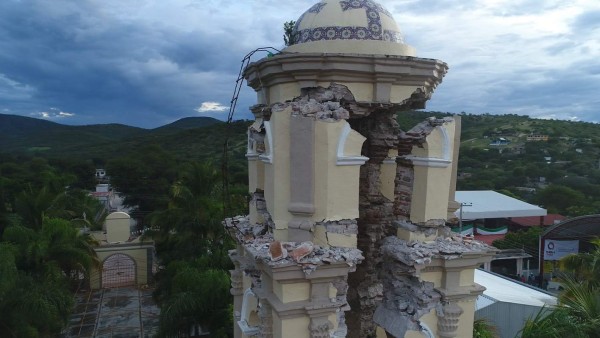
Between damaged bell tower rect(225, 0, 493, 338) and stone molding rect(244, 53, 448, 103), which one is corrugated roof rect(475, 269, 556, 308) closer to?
damaged bell tower rect(225, 0, 493, 338)

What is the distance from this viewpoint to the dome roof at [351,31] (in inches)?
206

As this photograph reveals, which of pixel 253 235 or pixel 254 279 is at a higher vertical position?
pixel 253 235

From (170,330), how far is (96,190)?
140ft

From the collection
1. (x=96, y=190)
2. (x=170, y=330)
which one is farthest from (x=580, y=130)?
(x=170, y=330)

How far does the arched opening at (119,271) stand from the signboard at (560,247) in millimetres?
21791

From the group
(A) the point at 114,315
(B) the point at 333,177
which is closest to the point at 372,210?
(B) the point at 333,177

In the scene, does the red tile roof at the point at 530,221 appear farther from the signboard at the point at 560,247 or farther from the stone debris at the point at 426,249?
the stone debris at the point at 426,249

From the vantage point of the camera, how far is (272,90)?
5.43 m

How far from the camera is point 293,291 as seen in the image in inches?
185

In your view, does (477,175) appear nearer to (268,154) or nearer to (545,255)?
(545,255)

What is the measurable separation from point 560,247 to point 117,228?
2333 cm

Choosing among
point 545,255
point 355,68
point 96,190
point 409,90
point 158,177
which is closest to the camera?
point 355,68

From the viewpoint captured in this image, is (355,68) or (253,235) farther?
(253,235)

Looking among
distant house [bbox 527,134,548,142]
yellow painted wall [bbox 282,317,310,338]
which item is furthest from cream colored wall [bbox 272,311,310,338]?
distant house [bbox 527,134,548,142]
